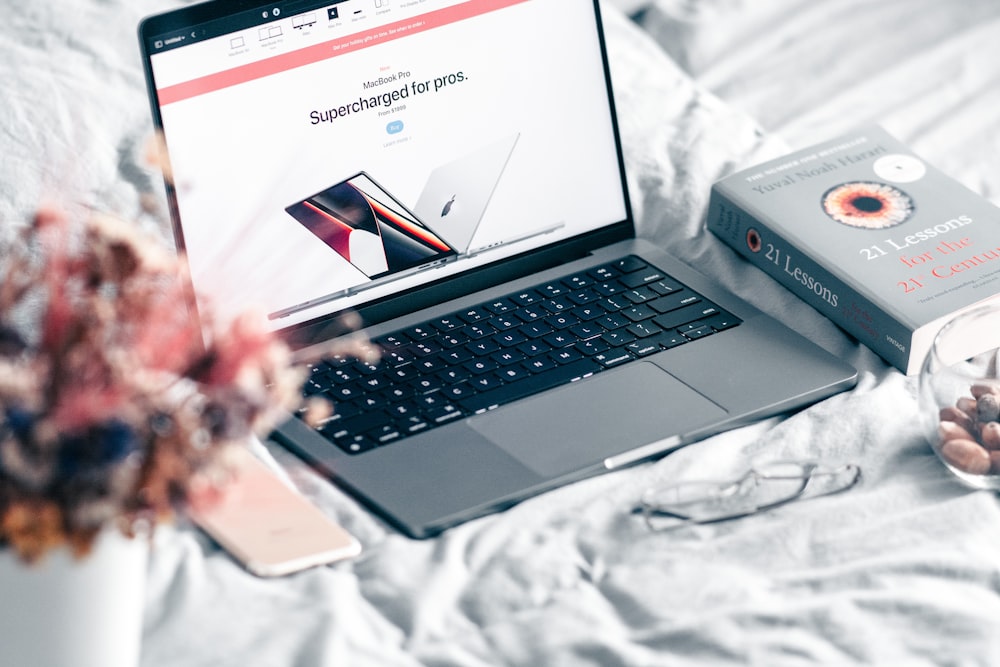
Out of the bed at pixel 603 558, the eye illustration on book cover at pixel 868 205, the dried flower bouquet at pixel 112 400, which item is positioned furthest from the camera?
the eye illustration on book cover at pixel 868 205

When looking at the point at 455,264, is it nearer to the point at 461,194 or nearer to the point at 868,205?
the point at 461,194

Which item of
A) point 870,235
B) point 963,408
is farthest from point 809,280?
point 963,408

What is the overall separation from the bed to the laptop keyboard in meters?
0.07

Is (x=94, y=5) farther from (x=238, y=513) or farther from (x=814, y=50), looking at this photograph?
(x=814, y=50)

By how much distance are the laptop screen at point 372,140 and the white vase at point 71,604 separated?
294mm

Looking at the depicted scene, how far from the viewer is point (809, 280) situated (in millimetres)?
1066

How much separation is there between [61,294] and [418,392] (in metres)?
0.43

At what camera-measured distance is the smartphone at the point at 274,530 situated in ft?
2.56

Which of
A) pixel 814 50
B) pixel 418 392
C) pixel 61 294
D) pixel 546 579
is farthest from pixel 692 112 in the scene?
pixel 61 294

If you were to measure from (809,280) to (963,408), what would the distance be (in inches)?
8.8

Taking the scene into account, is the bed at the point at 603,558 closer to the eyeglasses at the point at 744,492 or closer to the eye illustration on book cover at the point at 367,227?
the eyeglasses at the point at 744,492

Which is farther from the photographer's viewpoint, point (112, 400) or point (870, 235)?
point (870, 235)

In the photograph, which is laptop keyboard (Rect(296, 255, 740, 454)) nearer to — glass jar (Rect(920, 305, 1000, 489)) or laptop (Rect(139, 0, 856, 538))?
laptop (Rect(139, 0, 856, 538))

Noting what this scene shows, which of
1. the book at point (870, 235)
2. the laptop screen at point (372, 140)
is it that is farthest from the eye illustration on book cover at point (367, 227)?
the book at point (870, 235)
